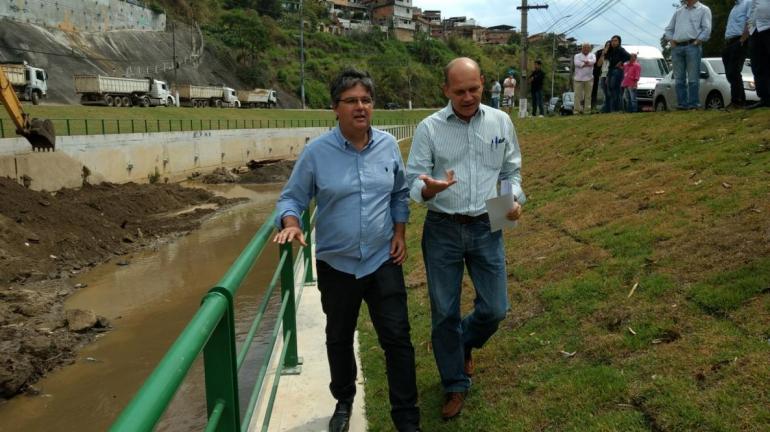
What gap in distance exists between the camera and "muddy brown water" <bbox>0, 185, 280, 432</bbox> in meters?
6.47

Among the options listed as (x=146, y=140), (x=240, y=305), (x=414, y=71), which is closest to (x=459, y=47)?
(x=414, y=71)

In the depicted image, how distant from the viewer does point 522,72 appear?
19.8 meters

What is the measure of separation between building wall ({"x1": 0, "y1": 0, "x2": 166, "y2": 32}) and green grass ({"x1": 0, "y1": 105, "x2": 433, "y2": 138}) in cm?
1567

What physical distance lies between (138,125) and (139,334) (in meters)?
24.7

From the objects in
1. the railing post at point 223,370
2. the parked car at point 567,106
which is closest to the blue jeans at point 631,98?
the parked car at point 567,106

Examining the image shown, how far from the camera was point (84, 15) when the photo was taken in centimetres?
5400

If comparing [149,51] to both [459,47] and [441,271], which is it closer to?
[441,271]

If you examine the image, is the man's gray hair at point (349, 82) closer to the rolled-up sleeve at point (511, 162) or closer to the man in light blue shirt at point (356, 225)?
the man in light blue shirt at point (356, 225)

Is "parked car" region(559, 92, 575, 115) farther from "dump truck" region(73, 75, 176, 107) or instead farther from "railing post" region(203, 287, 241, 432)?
"dump truck" region(73, 75, 176, 107)

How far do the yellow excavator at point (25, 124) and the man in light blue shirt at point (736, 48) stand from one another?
1777 centimetres

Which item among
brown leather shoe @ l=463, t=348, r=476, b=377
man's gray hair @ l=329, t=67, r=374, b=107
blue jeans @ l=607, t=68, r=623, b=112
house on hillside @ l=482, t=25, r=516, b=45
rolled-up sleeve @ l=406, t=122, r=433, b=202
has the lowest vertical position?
brown leather shoe @ l=463, t=348, r=476, b=377

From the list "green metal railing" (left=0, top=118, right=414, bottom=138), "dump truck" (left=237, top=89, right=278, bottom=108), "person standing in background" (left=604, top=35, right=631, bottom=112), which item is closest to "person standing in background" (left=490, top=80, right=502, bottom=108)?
"person standing in background" (left=604, top=35, right=631, bottom=112)

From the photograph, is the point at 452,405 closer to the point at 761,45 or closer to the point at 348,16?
the point at 761,45

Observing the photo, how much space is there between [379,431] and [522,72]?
1782 cm
